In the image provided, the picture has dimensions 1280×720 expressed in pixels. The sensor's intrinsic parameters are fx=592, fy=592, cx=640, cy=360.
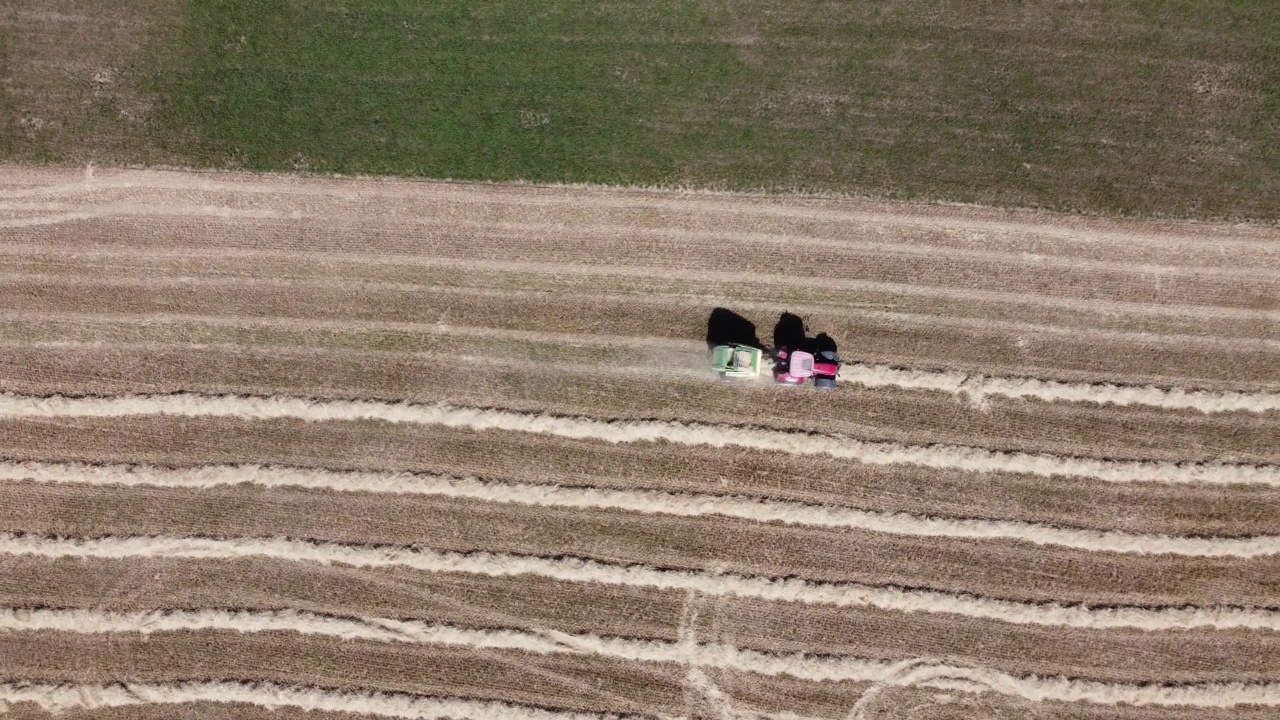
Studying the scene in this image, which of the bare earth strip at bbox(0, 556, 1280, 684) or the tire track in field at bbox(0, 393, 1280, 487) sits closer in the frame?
the bare earth strip at bbox(0, 556, 1280, 684)

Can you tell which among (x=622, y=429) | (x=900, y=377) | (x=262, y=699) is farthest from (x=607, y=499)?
(x=262, y=699)

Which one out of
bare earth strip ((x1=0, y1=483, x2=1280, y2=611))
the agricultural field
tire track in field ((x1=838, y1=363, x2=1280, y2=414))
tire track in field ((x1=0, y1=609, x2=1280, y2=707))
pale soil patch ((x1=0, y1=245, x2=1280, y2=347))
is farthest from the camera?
the agricultural field

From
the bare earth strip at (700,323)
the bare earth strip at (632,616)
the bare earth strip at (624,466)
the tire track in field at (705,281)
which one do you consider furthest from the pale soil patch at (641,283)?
the bare earth strip at (632,616)

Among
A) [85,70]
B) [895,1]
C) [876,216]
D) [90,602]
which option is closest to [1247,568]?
[876,216]

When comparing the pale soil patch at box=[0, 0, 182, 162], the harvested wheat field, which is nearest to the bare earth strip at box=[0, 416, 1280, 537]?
the harvested wheat field

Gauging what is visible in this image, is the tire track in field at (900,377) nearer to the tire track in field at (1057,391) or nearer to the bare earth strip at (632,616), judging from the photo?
the tire track in field at (1057,391)

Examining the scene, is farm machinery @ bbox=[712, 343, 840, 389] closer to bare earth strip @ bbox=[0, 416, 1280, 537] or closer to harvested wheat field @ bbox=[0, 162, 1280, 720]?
harvested wheat field @ bbox=[0, 162, 1280, 720]
